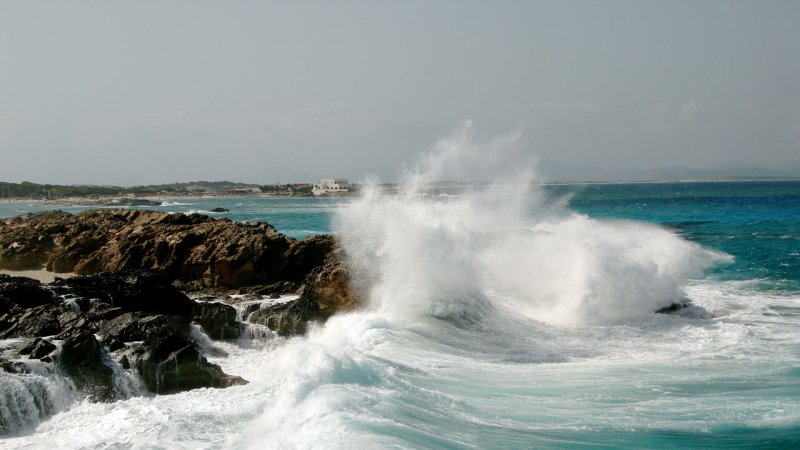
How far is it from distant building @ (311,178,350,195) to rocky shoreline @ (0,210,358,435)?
337 ft

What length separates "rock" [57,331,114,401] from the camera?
995cm

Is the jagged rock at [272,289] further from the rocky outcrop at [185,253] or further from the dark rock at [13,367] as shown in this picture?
Answer: the dark rock at [13,367]

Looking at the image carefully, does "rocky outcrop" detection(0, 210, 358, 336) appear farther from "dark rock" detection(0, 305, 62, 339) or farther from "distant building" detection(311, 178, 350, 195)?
"distant building" detection(311, 178, 350, 195)

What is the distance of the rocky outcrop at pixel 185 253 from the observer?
19.4 m

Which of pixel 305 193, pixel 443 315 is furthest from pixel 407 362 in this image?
pixel 305 193

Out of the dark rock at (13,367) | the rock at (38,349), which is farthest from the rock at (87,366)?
the dark rock at (13,367)

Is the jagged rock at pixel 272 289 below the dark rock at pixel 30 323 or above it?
below

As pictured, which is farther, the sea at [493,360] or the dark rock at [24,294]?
the dark rock at [24,294]

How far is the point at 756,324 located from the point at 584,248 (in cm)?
516

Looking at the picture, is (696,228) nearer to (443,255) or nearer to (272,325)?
(443,255)

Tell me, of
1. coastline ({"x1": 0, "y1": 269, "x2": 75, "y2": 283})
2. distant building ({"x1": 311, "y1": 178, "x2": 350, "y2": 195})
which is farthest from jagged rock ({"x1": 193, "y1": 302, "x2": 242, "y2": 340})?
distant building ({"x1": 311, "y1": 178, "x2": 350, "y2": 195})

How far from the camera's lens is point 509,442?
27.1ft

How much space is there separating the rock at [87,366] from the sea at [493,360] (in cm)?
29

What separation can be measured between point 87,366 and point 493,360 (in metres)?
6.83
